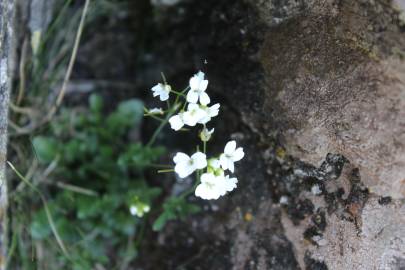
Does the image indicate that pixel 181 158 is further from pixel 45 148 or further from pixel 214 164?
pixel 45 148

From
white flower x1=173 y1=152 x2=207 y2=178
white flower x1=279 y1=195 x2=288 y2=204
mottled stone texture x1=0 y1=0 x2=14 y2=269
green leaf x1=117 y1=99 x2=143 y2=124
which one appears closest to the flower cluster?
white flower x1=173 y1=152 x2=207 y2=178

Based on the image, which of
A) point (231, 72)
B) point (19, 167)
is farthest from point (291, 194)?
point (19, 167)

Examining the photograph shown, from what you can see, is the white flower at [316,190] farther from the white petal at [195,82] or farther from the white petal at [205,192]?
the white petal at [195,82]

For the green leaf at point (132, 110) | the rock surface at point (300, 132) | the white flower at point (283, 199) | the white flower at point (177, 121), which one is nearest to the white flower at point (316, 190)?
the rock surface at point (300, 132)

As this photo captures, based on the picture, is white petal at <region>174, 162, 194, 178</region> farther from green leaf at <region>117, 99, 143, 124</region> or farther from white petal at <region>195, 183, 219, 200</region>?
green leaf at <region>117, 99, 143, 124</region>

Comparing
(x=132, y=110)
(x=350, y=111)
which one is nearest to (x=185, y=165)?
(x=350, y=111)

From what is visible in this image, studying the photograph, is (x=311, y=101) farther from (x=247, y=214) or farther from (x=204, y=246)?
(x=204, y=246)

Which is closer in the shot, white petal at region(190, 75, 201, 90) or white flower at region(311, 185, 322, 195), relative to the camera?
white petal at region(190, 75, 201, 90)
